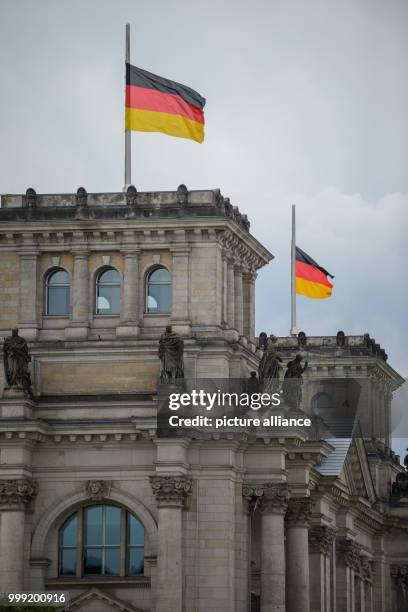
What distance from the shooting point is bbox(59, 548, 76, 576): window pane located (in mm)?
87688

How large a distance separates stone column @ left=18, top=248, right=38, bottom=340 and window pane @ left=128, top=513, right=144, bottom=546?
9.18 meters

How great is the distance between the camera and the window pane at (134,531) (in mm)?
87312

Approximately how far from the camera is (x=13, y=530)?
282 feet

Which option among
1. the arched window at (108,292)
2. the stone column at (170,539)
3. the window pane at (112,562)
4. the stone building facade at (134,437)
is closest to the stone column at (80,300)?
the stone building facade at (134,437)

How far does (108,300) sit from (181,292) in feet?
10.9

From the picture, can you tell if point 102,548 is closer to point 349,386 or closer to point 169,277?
point 169,277

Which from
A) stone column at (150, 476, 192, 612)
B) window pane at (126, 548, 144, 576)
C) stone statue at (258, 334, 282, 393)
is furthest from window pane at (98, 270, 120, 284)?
window pane at (126, 548, 144, 576)

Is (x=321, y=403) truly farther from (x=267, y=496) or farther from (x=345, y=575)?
(x=267, y=496)

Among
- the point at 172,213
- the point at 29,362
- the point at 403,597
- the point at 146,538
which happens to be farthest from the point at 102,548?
the point at 403,597

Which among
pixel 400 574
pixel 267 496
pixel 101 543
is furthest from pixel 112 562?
pixel 400 574

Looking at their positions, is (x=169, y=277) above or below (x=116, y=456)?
above

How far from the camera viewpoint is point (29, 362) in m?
88.4

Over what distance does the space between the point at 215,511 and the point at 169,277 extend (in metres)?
10.6

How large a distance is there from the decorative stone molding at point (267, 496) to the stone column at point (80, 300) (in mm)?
9851
